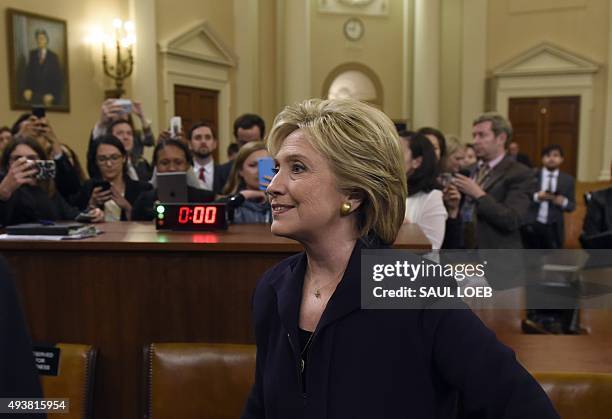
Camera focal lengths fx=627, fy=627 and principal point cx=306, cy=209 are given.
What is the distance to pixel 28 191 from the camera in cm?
338

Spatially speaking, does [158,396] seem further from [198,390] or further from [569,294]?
[569,294]

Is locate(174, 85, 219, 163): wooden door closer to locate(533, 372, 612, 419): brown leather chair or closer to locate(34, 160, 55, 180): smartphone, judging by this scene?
locate(34, 160, 55, 180): smartphone

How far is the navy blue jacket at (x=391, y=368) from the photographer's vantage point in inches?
48.0

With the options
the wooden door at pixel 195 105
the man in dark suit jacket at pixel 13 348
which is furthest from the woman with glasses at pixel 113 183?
Result: the wooden door at pixel 195 105

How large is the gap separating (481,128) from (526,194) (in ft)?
1.89

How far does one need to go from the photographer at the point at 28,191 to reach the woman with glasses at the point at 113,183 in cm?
25

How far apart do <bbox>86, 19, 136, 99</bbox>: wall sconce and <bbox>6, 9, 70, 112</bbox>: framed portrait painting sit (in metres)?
0.60

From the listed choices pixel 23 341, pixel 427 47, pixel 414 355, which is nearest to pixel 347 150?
pixel 414 355

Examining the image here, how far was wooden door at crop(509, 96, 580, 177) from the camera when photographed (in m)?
13.1

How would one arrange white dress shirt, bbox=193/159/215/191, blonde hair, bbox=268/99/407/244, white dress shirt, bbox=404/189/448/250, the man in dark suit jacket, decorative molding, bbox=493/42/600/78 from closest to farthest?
1. the man in dark suit jacket
2. blonde hair, bbox=268/99/407/244
3. white dress shirt, bbox=404/189/448/250
4. white dress shirt, bbox=193/159/215/191
5. decorative molding, bbox=493/42/600/78

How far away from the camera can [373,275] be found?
56.4 inches

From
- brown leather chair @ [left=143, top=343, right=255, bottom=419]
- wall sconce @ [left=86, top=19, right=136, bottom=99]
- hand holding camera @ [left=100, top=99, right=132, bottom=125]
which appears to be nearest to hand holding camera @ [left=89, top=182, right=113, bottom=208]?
hand holding camera @ [left=100, top=99, right=132, bottom=125]

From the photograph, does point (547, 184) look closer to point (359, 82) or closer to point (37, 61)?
point (37, 61)

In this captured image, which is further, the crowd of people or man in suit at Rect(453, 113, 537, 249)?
man in suit at Rect(453, 113, 537, 249)
